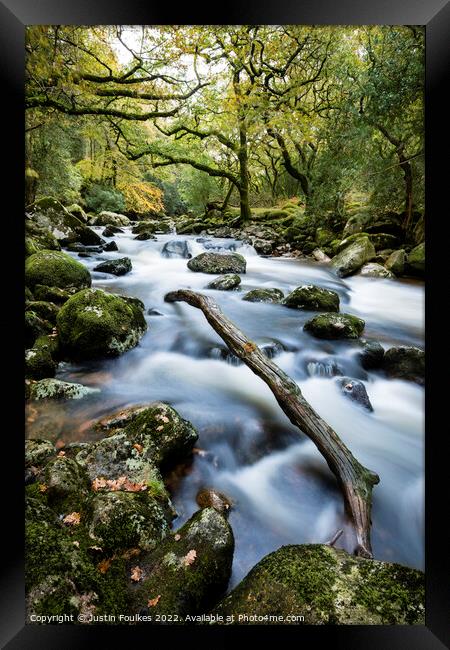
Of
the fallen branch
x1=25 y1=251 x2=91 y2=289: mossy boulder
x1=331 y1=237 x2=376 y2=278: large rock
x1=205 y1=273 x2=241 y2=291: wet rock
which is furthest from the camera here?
x1=205 y1=273 x2=241 y2=291: wet rock

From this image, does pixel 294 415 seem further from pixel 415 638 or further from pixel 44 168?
pixel 44 168

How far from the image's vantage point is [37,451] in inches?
81.6

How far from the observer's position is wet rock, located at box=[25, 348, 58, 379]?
2789 mm

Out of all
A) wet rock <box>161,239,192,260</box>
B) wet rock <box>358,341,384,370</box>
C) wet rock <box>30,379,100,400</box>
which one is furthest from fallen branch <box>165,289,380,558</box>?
wet rock <box>161,239,192,260</box>

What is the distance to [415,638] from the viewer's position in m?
1.42

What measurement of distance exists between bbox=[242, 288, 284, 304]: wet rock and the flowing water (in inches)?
3.8

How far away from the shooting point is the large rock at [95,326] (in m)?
3.19

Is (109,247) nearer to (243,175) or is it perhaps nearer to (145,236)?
(145,236)

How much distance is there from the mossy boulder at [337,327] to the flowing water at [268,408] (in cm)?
10

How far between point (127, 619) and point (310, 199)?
3564mm

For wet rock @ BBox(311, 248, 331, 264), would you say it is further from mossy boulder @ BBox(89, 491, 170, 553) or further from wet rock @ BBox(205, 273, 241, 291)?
mossy boulder @ BBox(89, 491, 170, 553)
